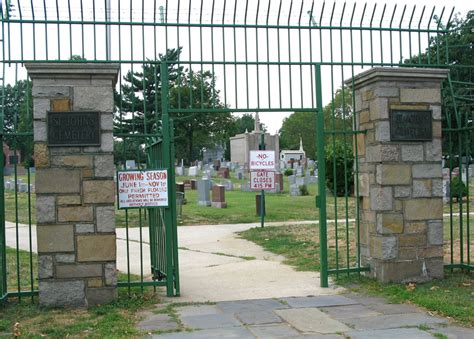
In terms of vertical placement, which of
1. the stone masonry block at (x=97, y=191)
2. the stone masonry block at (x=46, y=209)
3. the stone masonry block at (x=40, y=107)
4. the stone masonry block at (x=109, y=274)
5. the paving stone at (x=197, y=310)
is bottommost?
the paving stone at (x=197, y=310)

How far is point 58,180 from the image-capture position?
21.3ft

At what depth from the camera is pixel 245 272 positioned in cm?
889

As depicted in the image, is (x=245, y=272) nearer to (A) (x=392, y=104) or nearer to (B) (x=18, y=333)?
(A) (x=392, y=104)

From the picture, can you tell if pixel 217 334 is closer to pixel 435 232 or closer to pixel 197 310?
pixel 197 310

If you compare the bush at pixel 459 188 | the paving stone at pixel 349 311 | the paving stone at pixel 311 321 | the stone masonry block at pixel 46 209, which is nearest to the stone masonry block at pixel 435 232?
the bush at pixel 459 188

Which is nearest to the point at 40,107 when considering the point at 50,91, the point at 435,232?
the point at 50,91

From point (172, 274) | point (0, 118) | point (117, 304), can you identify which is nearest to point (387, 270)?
point (172, 274)

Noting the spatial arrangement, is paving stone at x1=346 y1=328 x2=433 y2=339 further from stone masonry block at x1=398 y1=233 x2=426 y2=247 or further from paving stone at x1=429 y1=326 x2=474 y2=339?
stone masonry block at x1=398 y1=233 x2=426 y2=247

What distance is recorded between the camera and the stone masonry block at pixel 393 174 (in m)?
7.40

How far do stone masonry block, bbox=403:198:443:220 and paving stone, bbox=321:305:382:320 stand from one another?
1686 mm

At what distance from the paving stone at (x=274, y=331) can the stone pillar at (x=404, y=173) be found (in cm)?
238

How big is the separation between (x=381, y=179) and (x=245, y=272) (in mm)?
2676

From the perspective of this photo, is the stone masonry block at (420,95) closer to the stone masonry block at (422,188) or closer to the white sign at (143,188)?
the stone masonry block at (422,188)

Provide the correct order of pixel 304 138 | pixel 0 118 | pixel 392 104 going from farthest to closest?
pixel 304 138, pixel 392 104, pixel 0 118
